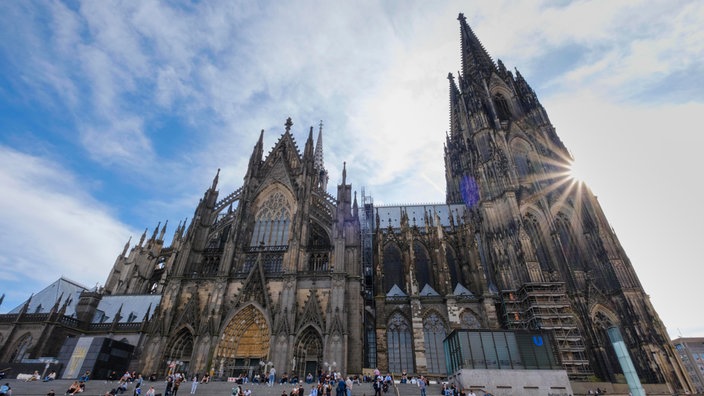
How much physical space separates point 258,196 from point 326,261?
9576 millimetres

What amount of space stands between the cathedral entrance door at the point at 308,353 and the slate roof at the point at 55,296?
71.8 ft

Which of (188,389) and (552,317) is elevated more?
(552,317)

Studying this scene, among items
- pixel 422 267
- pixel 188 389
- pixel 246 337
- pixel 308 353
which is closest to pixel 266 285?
pixel 246 337

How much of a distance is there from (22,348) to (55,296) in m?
5.59

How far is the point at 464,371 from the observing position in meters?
18.8

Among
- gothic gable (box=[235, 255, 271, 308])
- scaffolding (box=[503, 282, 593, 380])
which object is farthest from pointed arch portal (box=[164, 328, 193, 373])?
scaffolding (box=[503, 282, 593, 380])

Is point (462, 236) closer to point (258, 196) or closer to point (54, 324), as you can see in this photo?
point (258, 196)

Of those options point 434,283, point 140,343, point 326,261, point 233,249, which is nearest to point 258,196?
point 233,249

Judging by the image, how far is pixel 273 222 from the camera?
3066 cm

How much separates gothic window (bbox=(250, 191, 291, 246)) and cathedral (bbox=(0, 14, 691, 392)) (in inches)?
4.3

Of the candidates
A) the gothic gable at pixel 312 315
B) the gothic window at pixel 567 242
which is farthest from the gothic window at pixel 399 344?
the gothic window at pixel 567 242

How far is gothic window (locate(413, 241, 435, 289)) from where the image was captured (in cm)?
3292

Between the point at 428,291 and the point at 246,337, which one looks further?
the point at 428,291

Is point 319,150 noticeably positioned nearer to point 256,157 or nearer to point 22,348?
point 256,157
